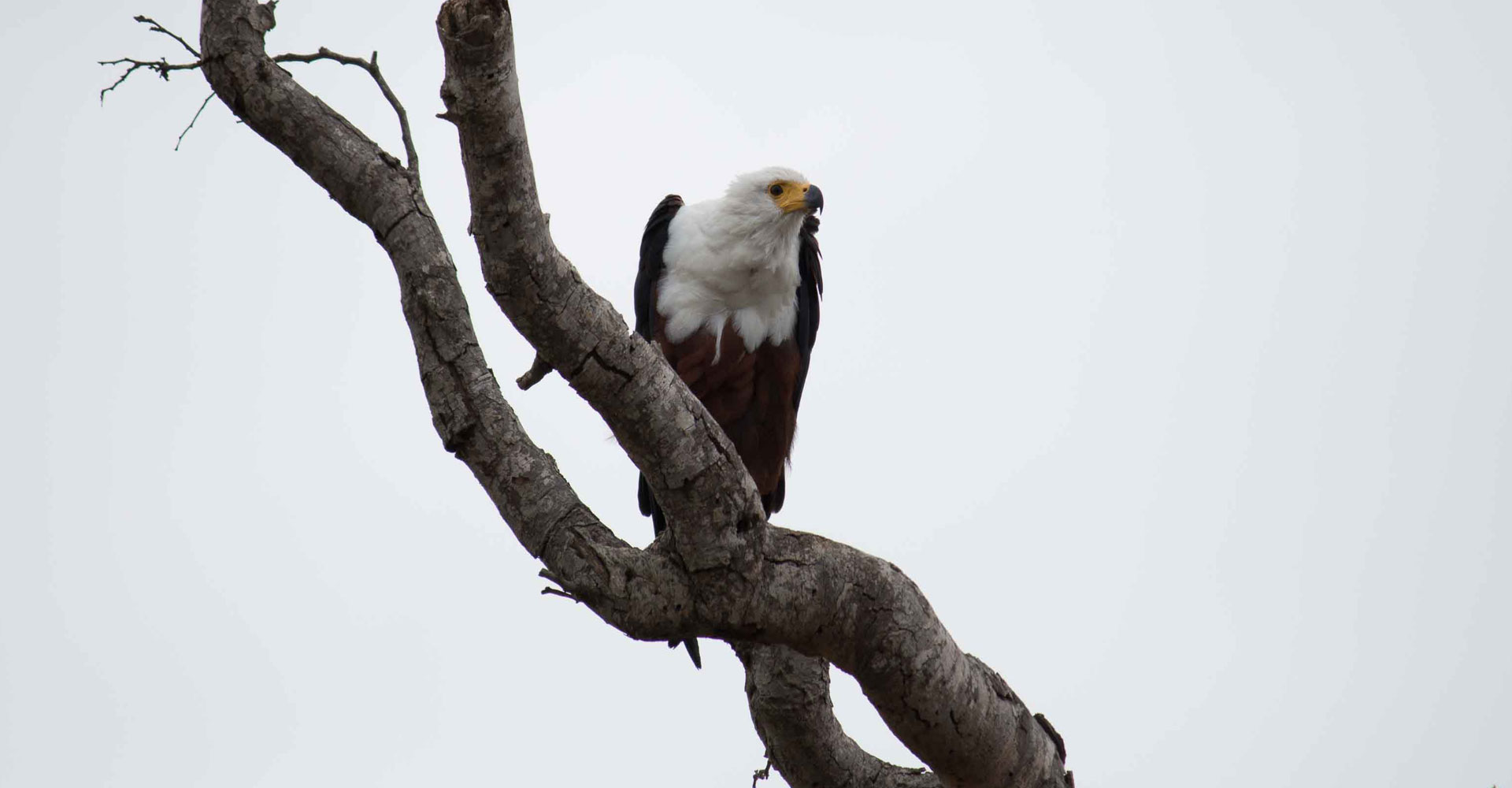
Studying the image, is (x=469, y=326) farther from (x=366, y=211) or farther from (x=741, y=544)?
(x=741, y=544)

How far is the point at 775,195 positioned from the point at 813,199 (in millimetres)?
182

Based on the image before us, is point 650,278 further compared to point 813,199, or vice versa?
point 650,278

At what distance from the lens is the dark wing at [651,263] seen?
5945mm

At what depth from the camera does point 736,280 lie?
5.69 metres

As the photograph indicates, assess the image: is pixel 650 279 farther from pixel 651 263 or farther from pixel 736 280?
pixel 736 280

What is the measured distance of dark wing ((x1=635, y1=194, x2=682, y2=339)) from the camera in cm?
595

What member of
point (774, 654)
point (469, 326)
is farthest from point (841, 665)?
A: point (469, 326)

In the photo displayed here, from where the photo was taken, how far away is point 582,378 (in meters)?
2.96

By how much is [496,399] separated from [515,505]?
286 millimetres

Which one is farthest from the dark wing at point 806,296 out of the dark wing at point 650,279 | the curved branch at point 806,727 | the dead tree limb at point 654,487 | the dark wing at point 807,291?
the dead tree limb at point 654,487

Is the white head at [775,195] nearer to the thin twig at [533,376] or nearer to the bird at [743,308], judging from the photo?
the bird at [743,308]

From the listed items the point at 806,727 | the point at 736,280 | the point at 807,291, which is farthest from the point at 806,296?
the point at 806,727

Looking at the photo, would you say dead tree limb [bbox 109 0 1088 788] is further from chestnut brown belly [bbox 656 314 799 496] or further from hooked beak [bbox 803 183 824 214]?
hooked beak [bbox 803 183 824 214]

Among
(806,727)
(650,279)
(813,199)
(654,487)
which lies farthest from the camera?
(650,279)
